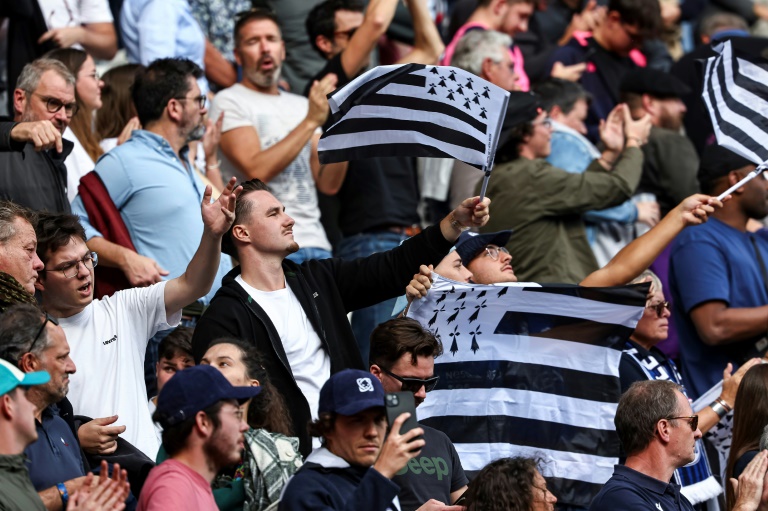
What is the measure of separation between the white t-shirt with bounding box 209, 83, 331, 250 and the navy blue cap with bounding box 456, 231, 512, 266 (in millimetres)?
2033

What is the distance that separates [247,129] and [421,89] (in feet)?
Answer: 8.10

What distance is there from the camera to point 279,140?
10.2 meters

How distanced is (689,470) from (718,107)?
2305 millimetres

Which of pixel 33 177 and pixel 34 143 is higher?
pixel 34 143

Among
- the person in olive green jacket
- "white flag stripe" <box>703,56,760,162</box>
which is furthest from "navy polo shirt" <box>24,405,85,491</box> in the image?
"white flag stripe" <box>703,56,760,162</box>

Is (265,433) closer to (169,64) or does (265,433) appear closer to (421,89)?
(421,89)

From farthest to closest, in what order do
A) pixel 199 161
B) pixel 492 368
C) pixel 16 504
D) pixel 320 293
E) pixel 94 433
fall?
pixel 199 161, pixel 492 368, pixel 320 293, pixel 94 433, pixel 16 504

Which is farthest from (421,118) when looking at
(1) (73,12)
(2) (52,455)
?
(1) (73,12)

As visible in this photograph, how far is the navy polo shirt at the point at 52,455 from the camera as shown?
5746 millimetres

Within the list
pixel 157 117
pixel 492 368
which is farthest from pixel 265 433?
pixel 157 117

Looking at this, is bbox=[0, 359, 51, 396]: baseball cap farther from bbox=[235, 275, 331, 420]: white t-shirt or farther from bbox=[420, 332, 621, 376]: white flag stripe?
bbox=[420, 332, 621, 376]: white flag stripe

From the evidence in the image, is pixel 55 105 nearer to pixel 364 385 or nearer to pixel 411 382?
pixel 411 382

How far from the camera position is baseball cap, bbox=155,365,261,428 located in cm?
552

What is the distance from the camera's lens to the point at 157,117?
8.79m
